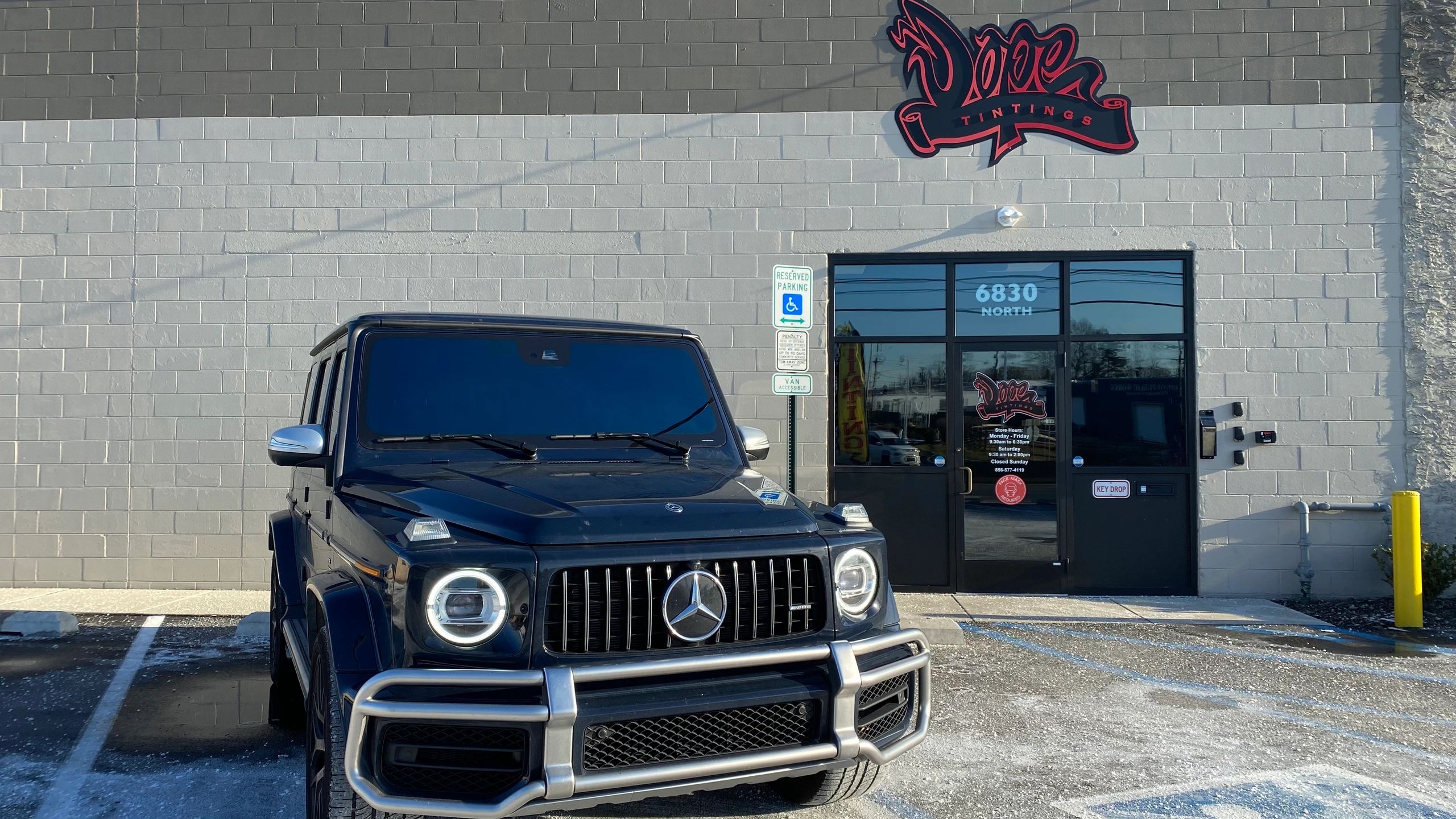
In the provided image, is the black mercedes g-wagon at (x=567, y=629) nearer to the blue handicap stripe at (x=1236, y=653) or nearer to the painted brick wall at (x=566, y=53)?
the blue handicap stripe at (x=1236, y=653)

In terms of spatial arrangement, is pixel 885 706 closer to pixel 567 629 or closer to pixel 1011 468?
pixel 567 629

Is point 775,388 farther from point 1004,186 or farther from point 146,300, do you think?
point 146,300

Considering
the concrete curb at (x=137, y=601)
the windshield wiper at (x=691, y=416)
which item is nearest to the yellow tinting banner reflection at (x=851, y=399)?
the windshield wiper at (x=691, y=416)

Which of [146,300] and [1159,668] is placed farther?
[146,300]

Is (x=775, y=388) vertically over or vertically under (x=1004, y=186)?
under

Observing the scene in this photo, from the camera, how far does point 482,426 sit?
3.92 metres

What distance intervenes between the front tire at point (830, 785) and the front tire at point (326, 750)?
1459 mm

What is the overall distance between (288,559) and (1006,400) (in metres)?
6.66

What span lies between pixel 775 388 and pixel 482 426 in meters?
3.49

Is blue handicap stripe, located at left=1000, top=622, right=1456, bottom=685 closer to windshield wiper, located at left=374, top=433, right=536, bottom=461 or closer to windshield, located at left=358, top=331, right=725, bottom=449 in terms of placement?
windshield, located at left=358, top=331, right=725, bottom=449

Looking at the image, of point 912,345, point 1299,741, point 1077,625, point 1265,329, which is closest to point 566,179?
point 912,345

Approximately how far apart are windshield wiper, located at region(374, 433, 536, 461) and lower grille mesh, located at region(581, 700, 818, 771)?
134cm

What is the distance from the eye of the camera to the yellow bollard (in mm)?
7980

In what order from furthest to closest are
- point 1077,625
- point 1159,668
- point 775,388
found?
point 1077,625
point 775,388
point 1159,668
